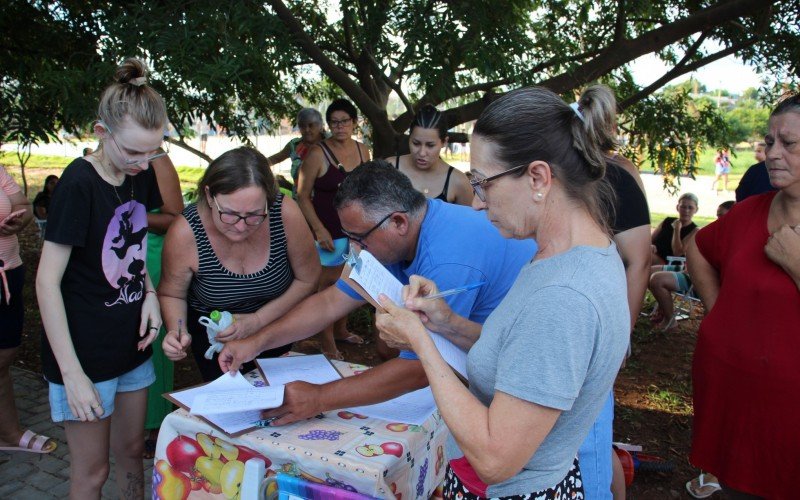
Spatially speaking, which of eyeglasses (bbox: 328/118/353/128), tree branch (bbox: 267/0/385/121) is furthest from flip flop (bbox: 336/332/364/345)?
tree branch (bbox: 267/0/385/121)

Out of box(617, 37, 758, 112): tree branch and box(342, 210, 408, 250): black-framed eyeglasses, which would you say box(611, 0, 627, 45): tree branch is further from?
box(342, 210, 408, 250): black-framed eyeglasses

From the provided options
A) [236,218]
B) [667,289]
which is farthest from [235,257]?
[667,289]

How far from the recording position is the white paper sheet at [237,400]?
→ 1.82m

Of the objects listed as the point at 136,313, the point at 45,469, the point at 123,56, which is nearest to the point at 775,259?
the point at 136,313

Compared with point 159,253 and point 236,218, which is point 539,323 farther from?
point 159,253

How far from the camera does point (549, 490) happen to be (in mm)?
1362

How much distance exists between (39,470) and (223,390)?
1.86m

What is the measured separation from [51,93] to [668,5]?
15.9 feet

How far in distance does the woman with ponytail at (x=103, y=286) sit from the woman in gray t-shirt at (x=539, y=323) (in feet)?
3.90

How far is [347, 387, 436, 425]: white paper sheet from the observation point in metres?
2.03

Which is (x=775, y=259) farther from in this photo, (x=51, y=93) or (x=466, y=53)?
(x=51, y=93)

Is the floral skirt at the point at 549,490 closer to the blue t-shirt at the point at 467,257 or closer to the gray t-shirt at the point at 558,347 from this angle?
the gray t-shirt at the point at 558,347

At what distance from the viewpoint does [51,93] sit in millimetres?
3086

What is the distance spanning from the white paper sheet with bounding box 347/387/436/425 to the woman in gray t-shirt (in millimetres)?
575
